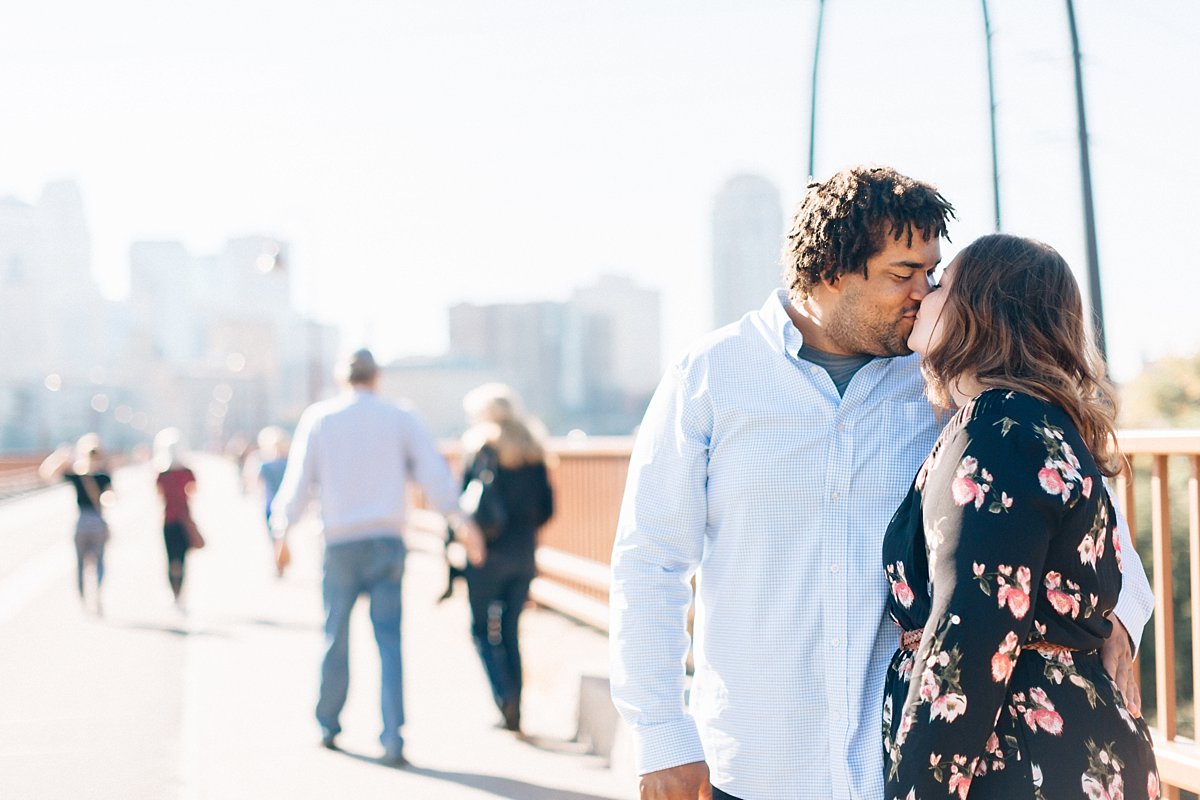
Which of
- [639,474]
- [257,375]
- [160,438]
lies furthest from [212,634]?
[257,375]

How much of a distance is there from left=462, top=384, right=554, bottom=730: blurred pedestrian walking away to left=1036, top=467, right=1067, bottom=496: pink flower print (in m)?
5.28

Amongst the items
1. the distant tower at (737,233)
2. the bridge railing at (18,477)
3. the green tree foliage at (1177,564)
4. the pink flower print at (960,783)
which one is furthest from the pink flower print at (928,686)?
the distant tower at (737,233)

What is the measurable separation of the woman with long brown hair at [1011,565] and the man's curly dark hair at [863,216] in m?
0.23

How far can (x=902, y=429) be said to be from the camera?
262 centimetres

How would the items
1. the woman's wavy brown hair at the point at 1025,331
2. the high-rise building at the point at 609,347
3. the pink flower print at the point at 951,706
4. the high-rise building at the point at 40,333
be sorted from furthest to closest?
the high-rise building at the point at 609,347, the high-rise building at the point at 40,333, the woman's wavy brown hair at the point at 1025,331, the pink flower print at the point at 951,706

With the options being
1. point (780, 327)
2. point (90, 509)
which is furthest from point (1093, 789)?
point (90, 509)

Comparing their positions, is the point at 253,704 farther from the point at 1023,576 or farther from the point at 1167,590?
the point at 1023,576

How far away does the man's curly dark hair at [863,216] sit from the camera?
2613mm

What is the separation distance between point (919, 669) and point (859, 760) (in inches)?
16.0

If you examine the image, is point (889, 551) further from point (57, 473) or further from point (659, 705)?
point (57, 473)

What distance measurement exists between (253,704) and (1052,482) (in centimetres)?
665

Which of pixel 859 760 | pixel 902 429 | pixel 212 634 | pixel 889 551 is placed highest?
pixel 902 429

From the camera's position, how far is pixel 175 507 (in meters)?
13.3

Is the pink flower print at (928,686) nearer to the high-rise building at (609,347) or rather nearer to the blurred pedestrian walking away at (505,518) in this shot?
the blurred pedestrian walking away at (505,518)
